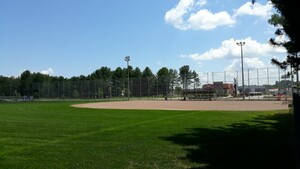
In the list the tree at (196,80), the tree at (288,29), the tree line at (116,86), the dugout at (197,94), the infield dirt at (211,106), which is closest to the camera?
the tree at (288,29)

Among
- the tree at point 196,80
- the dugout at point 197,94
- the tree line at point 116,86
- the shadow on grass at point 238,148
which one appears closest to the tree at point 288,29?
the shadow on grass at point 238,148

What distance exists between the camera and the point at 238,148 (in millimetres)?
11031

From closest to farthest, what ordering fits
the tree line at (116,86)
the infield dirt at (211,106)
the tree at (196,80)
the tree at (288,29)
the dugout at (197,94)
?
the tree at (288,29)
the infield dirt at (211,106)
the dugout at (197,94)
the tree at (196,80)
the tree line at (116,86)

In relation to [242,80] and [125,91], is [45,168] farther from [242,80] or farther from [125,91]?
[125,91]

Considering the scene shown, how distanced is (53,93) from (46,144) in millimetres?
87667

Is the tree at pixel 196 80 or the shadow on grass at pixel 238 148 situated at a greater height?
the tree at pixel 196 80

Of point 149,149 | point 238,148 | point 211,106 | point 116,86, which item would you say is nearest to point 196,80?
point 116,86

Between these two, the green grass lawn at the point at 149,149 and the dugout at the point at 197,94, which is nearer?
the green grass lawn at the point at 149,149

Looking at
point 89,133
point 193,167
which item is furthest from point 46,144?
point 193,167

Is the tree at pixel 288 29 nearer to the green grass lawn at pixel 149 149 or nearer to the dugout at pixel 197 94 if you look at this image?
the green grass lawn at pixel 149 149

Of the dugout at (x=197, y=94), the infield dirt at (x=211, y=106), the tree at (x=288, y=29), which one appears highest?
the tree at (x=288, y=29)

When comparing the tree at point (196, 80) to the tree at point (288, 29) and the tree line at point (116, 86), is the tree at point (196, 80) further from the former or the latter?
the tree at point (288, 29)

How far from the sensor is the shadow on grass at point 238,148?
8844mm

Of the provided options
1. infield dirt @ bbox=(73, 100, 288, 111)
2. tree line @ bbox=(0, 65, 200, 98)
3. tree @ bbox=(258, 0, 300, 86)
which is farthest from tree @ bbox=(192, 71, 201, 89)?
tree @ bbox=(258, 0, 300, 86)
